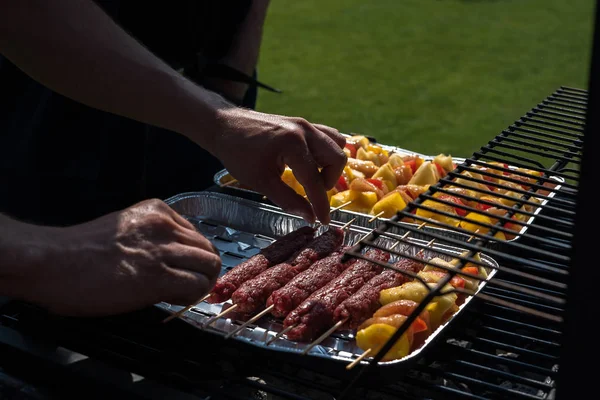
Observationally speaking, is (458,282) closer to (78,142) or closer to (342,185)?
(342,185)

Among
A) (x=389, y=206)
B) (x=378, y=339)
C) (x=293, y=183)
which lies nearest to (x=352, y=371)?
(x=378, y=339)

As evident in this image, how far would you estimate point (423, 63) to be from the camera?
9.79 metres

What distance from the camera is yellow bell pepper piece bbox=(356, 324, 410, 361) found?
189 centimetres

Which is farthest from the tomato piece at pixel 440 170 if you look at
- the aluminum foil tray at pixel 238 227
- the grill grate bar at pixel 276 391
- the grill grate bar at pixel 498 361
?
the grill grate bar at pixel 276 391

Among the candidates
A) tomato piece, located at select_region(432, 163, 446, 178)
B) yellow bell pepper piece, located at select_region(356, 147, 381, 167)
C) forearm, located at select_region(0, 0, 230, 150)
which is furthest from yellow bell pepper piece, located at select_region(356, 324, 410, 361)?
yellow bell pepper piece, located at select_region(356, 147, 381, 167)

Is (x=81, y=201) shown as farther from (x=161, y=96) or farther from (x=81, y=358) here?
(x=81, y=358)

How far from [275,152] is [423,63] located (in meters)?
8.02

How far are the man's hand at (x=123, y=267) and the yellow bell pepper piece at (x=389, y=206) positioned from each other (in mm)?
1448

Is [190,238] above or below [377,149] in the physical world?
above

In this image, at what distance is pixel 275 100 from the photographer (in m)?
8.57

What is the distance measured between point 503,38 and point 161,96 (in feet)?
30.6

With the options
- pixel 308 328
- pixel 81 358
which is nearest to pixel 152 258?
pixel 81 358

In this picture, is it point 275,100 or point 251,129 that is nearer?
point 251,129

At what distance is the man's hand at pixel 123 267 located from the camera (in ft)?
4.82
